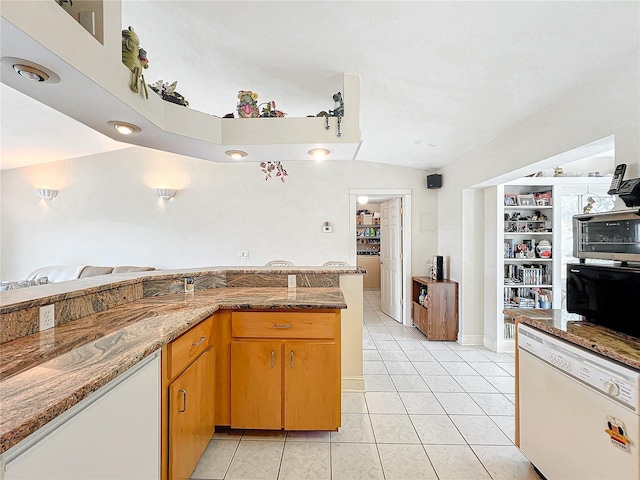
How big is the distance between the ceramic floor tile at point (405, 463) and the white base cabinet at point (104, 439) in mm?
1229

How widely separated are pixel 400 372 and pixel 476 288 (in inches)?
60.4

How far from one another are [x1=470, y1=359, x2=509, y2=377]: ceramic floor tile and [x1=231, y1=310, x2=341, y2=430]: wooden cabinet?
1.92m

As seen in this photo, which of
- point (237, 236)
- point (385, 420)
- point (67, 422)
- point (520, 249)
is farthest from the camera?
point (237, 236)

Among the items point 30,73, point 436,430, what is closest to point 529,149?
point 436,430

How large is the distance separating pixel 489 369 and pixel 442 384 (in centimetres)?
69

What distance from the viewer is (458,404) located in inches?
94.6

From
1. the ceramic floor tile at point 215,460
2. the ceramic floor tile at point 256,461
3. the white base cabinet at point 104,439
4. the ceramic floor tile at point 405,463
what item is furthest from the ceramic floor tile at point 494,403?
the white base cabinet at point 104,439

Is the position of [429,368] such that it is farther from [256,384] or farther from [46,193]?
[46,193]

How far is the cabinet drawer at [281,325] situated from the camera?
1.90 metres

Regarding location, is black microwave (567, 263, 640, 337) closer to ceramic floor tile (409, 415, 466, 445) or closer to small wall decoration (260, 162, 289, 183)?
ceramic floor tile (409, 415, 466, 445)

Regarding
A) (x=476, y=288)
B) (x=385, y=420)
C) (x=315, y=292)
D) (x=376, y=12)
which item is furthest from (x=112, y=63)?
(x=476, y=288)

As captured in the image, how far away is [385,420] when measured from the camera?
218 cm

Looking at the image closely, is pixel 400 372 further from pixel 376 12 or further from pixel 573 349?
pixel 376 12

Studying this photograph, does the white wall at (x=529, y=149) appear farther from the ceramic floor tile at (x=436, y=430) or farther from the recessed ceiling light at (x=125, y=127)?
the recessed ceiling light at (x=125, y=127)
